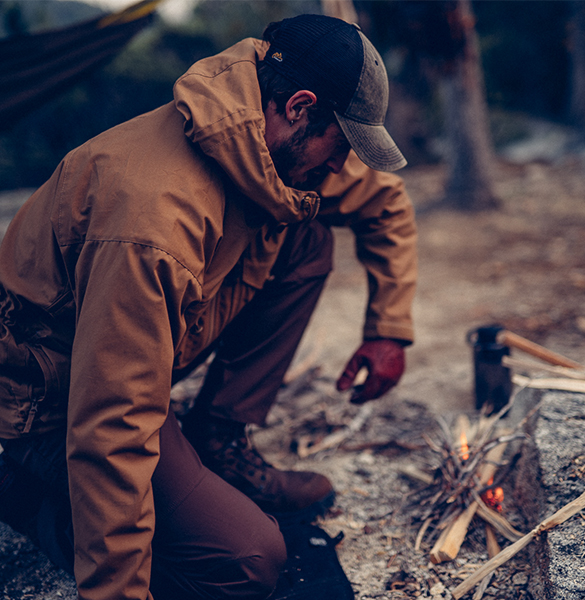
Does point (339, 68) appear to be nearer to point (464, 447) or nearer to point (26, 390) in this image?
point (26, 390)

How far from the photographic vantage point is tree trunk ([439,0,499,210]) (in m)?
6.65

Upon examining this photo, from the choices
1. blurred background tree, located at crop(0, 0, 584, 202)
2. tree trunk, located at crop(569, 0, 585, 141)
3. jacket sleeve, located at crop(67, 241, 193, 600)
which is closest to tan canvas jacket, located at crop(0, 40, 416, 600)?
jacket sleeve, located at crop(67, 241, 193, 600)

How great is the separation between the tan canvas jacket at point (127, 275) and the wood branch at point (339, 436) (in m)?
1.06

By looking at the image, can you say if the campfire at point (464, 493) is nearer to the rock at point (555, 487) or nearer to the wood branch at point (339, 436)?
the rock at point (555, 487)

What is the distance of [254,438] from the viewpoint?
283 cm

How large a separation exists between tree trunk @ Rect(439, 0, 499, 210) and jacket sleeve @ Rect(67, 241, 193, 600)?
248 inches

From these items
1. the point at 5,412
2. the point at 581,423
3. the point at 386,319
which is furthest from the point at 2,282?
the point at 581,423

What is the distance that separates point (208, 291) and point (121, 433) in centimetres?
53

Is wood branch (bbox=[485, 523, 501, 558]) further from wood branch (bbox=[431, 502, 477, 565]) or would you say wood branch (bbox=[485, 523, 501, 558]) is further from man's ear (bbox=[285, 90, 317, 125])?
man's ear (bbox=[285, 90, 317, 125])

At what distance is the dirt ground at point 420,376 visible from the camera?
1890 millimetres

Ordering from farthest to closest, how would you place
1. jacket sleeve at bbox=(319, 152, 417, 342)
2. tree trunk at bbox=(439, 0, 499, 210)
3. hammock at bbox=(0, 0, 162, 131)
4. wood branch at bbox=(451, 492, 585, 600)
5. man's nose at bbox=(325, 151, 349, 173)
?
tree trunk at bbox=(439, 0, 499, 210), hammock at bbox=(0, 0, 162, 131), jacket sleeve at bbox=(319, 152, 417, 342), man's nose at bbox=(325, 151, 349, 173), wood branch at bbox=(451, 492, 585, 600)

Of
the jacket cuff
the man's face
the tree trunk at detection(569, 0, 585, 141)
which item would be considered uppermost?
the man's face

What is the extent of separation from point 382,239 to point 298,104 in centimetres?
86

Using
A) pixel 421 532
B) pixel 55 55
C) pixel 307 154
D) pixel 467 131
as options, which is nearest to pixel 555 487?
pixel 421 532
